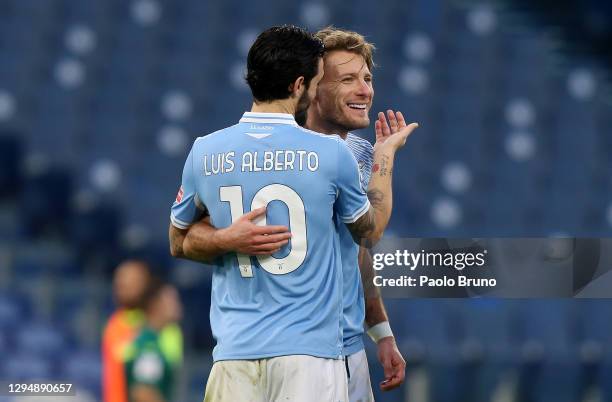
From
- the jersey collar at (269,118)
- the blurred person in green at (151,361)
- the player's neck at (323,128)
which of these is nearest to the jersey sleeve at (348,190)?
the jersey collar at (269,118)

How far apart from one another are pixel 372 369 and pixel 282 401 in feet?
12.2

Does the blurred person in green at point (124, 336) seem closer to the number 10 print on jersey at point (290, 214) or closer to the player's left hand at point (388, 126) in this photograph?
the player's left hand at point (388, 126)

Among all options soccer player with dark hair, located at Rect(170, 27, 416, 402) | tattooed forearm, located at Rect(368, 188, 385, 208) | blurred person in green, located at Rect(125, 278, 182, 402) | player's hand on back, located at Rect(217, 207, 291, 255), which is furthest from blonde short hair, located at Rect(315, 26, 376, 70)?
blurred person in green, located at Rect(125, 278, 182, 402)

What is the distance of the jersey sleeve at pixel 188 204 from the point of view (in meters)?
2.26

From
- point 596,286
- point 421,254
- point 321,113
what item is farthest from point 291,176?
point 596,286

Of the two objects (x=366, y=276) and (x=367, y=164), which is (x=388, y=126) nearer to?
(x=367, y=164)

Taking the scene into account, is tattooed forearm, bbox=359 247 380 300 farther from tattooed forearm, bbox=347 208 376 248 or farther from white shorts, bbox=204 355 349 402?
white shorts, bbox=204 355 349 402

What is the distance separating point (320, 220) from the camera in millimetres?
2178

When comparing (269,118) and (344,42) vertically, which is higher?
(344,42)

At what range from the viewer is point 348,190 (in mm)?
2215

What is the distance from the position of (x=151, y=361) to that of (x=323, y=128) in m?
2.66
